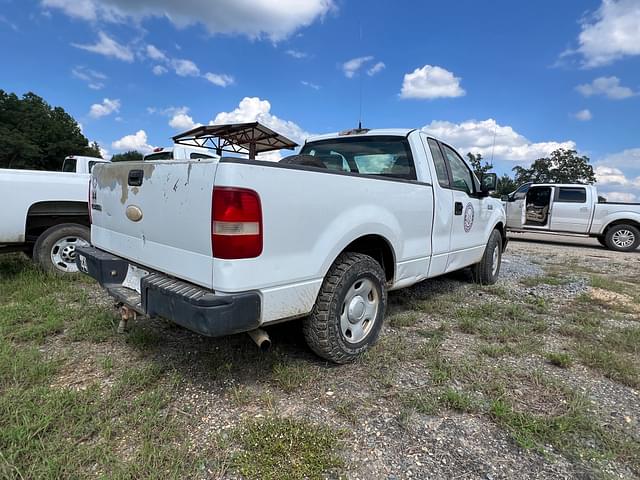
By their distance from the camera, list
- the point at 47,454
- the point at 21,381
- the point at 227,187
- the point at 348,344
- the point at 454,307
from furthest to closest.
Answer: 1. the point at 454,307
2. the point at 348,344
3. the point at 21,381
4. the point at 227,187
5. the point at 47,454

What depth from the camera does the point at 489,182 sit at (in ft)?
15.9

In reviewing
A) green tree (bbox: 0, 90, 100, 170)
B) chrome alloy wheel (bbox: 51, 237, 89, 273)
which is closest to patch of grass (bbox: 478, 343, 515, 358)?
chrome alloy wheel (bbox: 51, 237, 89, 273)

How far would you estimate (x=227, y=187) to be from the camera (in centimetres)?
191

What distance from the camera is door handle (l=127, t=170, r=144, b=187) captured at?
8.04ft

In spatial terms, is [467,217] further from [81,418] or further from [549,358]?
[81,418]

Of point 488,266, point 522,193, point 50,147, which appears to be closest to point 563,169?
point 522,193

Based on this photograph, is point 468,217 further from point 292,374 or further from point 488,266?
point 292,374

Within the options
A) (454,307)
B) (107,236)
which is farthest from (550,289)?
(107,236)

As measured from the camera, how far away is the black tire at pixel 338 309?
2.51 m

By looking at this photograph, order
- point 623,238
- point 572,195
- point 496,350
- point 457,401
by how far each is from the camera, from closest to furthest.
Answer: point 457,401 < point 496,350 < point 623,238 < point 572,195

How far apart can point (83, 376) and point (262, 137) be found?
9.71m

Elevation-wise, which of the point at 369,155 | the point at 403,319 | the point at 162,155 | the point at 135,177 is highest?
the point at 162,155

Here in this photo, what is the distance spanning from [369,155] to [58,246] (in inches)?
155

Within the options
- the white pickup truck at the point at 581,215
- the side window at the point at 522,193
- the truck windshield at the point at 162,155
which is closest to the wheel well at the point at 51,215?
the truck windshield at the point at 162,155
